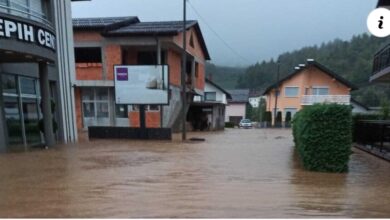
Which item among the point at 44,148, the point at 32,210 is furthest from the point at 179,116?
the point at 32,210

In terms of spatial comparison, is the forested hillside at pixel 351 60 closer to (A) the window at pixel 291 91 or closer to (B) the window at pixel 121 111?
(A) the window at pixel 291 91

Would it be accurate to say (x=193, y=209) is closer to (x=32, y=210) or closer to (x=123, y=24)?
(x=32, y=210)

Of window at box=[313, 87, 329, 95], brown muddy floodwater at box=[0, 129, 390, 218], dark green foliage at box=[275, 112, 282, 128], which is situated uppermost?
window at box=[313, 87, 329, 95]

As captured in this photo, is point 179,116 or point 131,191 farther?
point 179,116

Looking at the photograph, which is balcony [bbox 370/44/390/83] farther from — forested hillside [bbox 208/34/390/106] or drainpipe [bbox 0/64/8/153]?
forested hillside [bbox 208/34/390/106]

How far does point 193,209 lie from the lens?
17.7ft

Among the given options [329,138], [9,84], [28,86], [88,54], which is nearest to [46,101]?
[9,84]

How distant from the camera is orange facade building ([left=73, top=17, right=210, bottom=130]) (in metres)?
27.4

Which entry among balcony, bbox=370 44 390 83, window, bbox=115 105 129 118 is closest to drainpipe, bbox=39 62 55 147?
window, bbox=115 105 129 118

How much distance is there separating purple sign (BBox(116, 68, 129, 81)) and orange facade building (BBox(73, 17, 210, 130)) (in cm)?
534

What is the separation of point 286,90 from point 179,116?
26.3 m

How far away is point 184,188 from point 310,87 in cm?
4711

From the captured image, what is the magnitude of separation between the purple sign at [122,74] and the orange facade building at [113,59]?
5.34 metres

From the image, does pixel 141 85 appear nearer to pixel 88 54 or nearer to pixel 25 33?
pixel 88 54
